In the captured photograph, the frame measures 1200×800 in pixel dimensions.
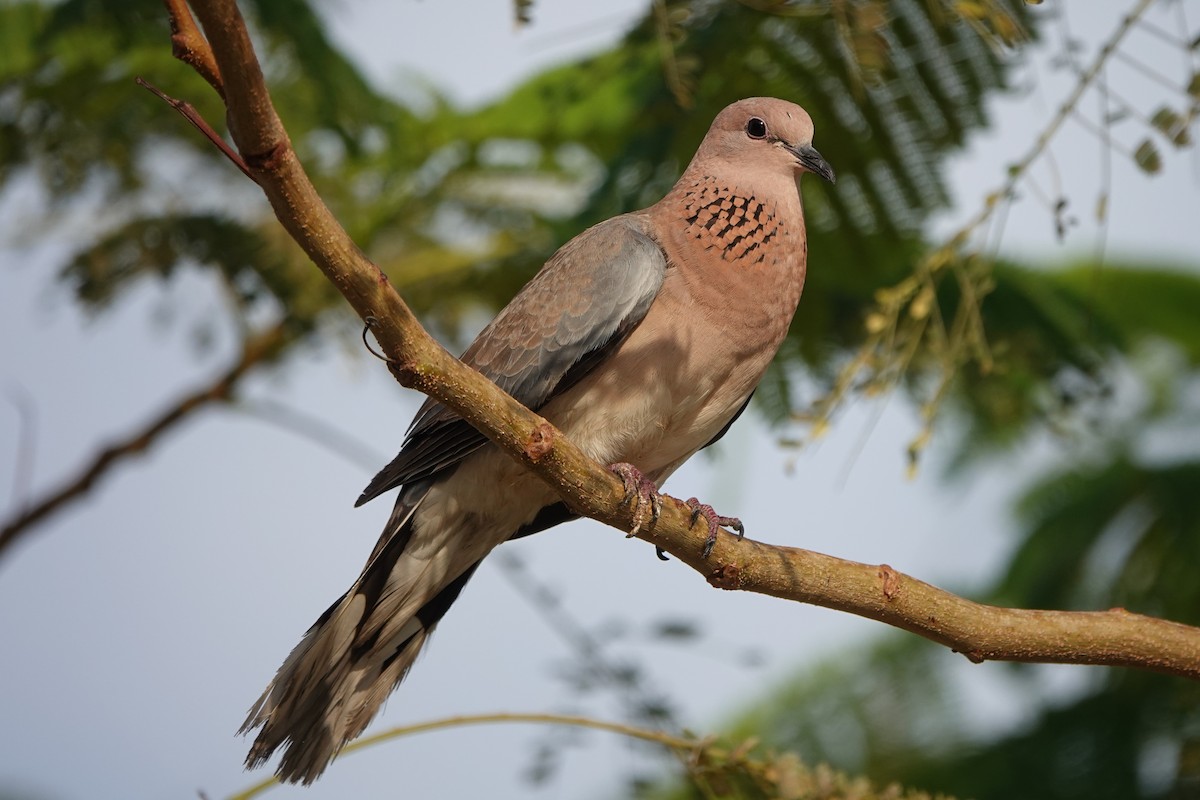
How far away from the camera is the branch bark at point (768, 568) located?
2166 millimetres

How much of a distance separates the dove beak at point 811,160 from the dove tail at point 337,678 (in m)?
1.28

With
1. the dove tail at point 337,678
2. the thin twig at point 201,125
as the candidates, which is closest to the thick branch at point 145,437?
the dove tail at point 337,678

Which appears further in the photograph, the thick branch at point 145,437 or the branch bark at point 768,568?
the thick branch at point 145,437

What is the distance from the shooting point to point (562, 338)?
316 cm

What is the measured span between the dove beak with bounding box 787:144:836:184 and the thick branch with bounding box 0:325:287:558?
80.4 inches

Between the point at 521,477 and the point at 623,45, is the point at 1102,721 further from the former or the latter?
the point at 623,45

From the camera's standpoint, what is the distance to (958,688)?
5.53 meters

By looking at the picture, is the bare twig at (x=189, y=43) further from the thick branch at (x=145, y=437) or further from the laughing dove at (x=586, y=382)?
the thick branch at (x=145, y=437)

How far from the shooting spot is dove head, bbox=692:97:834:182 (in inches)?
136

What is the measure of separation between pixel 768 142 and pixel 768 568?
125 centimetres

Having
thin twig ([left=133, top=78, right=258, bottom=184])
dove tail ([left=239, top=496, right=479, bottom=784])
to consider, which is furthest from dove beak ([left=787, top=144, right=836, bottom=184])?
thin twig ([left=133, top=78, right=258, bottom=184])

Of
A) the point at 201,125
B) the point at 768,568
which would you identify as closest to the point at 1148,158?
the point at 768,568

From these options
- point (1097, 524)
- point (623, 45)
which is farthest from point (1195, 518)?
point (623, 45)

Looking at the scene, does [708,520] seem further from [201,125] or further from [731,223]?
[201,125]
